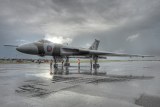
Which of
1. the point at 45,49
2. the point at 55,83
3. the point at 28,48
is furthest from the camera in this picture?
the point at 45,49

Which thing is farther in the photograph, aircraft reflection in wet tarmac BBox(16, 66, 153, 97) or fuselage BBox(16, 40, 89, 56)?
Answer: fuselage BBox(16, 40, 89, 56)

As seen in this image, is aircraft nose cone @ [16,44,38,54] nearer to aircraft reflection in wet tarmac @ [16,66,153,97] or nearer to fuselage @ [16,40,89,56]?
fuselage @ [16,40,89,56]

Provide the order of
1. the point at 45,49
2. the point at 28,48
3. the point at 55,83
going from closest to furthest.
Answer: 1. the point at 55,83
2. the point at 28,48
3. the point at 45,49

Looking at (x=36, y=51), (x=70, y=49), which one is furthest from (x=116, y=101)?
(x=70, y=49)

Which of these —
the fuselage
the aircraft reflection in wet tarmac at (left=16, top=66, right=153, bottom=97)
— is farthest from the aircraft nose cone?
the aircraft reflection in wet tarmac at (left=16, top=66, right=153, bottom=97)

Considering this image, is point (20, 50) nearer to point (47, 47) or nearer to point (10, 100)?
point (47, 47)

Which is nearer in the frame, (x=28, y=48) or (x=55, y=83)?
(x=55, y=83)

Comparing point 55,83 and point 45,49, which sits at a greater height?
point 45,49

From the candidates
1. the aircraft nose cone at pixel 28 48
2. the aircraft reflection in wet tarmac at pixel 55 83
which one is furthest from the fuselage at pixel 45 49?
the aircraft reflection in wet tarmac at pixel 55 83

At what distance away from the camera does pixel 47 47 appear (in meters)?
25.8

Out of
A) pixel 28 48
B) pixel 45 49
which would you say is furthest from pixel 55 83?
pixel 45 49

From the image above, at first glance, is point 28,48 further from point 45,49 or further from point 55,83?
point 55,83

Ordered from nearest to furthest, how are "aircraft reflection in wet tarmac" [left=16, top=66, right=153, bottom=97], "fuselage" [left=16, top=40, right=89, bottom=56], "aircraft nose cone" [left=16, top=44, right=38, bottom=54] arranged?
"aircraft reflection in wet tarmac" [left=16, top=66, right=153, bottom=97] < "aircraft nose cone" [left=16, top=44, right=38, bottom=54] < "fuselage" [left=16, top=40, right=89, bottom=56]

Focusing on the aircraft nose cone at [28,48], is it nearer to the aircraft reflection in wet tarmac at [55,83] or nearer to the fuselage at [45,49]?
the fuselage at [45,49]
